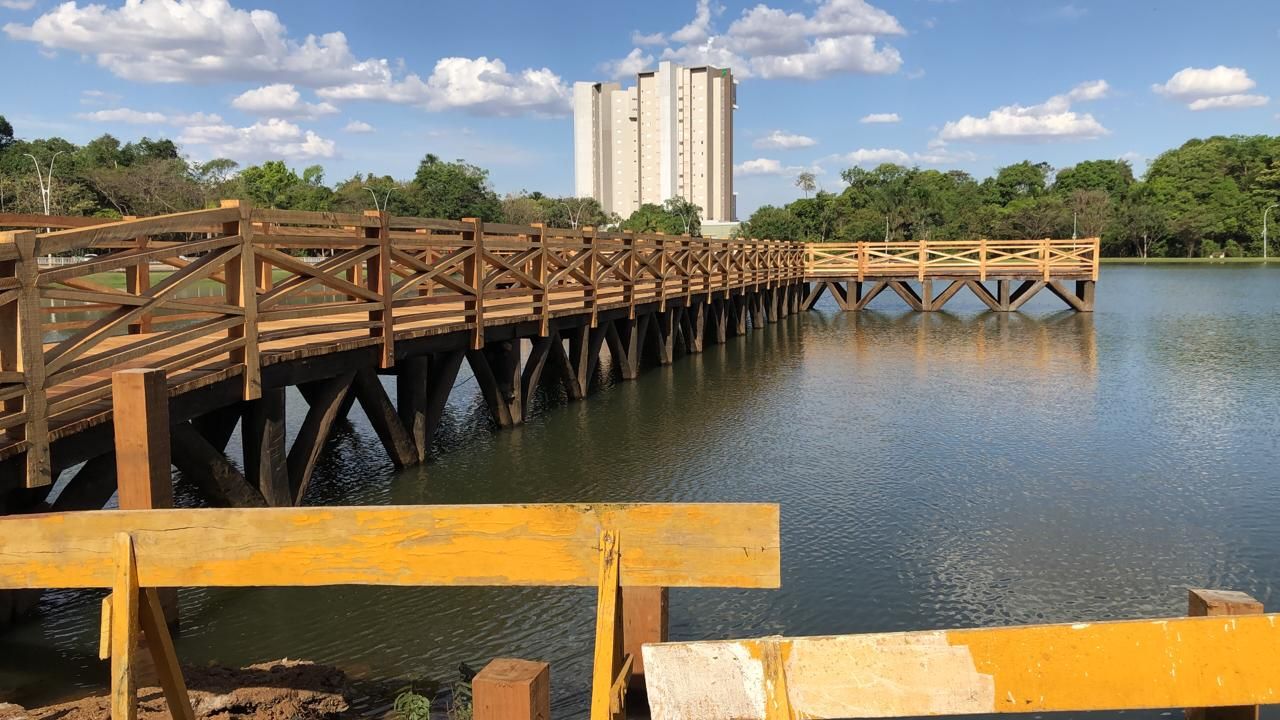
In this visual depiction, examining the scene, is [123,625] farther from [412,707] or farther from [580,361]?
[580,361]

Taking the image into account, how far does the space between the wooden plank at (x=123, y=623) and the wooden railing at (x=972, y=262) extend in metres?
32.9

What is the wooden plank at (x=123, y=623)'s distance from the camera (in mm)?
3391

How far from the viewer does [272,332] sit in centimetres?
825

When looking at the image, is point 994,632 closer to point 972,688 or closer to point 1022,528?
point 972,688

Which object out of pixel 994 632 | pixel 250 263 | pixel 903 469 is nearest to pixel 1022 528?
pixel 903 469

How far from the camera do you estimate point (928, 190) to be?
98000 mm

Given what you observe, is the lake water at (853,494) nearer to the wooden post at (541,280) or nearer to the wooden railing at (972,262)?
the wooden post at (541,280)

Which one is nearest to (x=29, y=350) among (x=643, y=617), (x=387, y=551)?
(x=387, y=551)

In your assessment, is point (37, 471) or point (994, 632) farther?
point (37, 471)

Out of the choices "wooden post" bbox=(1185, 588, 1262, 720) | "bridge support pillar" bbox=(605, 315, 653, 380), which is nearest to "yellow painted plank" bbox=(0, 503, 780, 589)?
Answer: "wooden post" bbox=(1185, 588, 1262, 720)

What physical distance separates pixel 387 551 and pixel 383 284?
→ 244 inches

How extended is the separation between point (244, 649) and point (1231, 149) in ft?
420

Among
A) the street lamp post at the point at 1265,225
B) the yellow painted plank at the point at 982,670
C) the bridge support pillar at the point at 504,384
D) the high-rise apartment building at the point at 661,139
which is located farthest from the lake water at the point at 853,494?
the high-rise apartment building at the point at 661,139

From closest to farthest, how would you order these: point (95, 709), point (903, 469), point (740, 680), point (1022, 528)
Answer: point (740, 680) → point (95, 709) → point (1022, 528) → point (903, 469)
